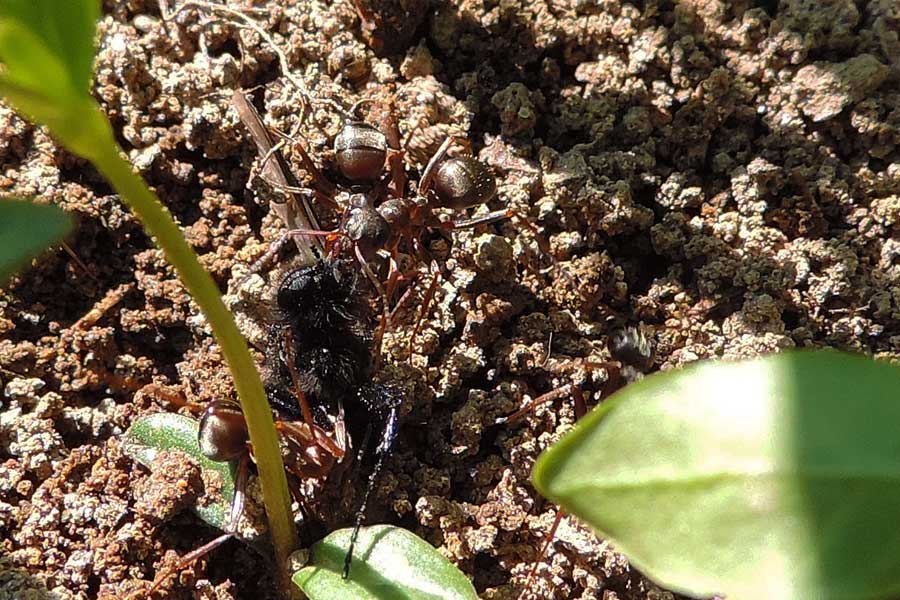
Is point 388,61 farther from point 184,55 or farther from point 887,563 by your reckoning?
point 887,563

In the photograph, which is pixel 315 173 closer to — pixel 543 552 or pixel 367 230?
pixel 367 230

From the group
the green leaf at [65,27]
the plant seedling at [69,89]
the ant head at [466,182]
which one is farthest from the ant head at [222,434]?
the green leaf at [65,27]

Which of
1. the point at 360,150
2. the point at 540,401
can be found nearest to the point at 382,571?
the point at 540,401

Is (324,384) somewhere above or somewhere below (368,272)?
below

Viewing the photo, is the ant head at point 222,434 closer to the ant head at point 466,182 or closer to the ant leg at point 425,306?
the ant leg at point 425,306

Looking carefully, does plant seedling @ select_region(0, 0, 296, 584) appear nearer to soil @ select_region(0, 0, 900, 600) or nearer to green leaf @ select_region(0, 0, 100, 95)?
green leaf @ select_region(0, 0, 100, 95)

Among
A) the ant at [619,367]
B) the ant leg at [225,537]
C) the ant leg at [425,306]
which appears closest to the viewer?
the ant leg at [225,537]
